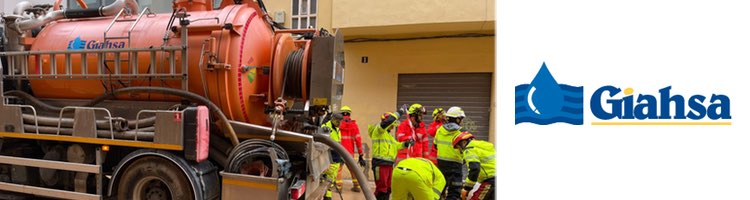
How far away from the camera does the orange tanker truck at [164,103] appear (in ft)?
9.84

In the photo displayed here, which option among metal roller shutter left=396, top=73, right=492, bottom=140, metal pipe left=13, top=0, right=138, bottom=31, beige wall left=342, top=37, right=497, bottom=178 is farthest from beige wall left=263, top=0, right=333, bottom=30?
metal pipe left=13, top=0, right=138, bottom=31

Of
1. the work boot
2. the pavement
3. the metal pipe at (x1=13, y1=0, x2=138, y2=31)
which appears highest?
the metal pipe at (x1=13, y1=0, x2=138, y2=31)

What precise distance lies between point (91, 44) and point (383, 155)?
4026mm

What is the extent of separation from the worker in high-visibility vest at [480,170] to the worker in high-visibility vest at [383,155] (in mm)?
1754

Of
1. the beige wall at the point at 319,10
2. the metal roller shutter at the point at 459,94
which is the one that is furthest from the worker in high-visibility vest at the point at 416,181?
the beige wall at the point at 319,10

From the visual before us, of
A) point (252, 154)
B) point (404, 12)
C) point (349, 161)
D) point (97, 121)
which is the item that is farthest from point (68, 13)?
point (404, 12)

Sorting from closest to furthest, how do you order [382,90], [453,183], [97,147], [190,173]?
[190,173]
[97,147]
[453,183]
[382,90]

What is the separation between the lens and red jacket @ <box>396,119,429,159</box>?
612 cm

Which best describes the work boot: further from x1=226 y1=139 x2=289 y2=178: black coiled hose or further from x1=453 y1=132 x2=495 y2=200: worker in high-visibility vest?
x1=226 y1=139 x2=289 y2=178: black coiled hose
